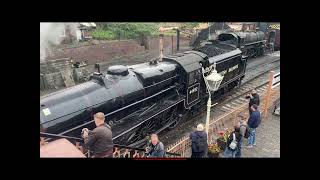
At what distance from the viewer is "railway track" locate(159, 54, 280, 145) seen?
11344 millimetres

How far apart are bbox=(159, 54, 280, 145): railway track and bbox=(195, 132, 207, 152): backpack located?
3195 millimetres

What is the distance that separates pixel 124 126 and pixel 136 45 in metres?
19.2

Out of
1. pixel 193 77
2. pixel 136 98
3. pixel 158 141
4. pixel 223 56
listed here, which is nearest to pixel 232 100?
pixel 223 56

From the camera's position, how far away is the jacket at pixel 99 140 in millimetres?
6148

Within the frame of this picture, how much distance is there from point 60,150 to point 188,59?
7.95 m

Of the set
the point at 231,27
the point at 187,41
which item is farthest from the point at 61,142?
the point at 231,27

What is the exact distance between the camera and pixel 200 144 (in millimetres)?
7590

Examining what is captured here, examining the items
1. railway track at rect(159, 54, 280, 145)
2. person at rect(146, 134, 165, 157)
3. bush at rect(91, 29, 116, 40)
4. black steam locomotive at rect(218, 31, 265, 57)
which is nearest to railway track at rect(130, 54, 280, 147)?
railway track at rect(159, 54, 280, 145)

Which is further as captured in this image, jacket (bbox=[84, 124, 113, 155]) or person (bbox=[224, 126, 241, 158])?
person (bbox=[224, 126, 241, 158])

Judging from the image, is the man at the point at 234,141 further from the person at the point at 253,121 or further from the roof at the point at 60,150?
the roof at the point at 60,150

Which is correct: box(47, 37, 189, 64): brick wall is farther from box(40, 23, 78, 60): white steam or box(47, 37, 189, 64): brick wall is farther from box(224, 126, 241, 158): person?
box(224, 126, 241, 158): person

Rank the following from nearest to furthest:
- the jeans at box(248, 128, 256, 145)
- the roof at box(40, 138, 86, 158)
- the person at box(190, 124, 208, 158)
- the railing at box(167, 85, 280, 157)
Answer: the roof at box(40, 138, 86, 158)
the person at box(190, 124, 208, 158)
the railing at box(167, 85, 280, 157)
the jeans at box(248, 128, 256, 145)

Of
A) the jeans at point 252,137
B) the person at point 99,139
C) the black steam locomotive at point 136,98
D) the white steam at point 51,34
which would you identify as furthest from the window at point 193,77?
the white steam at point 51,34

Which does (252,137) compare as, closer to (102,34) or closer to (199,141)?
(199,141)
